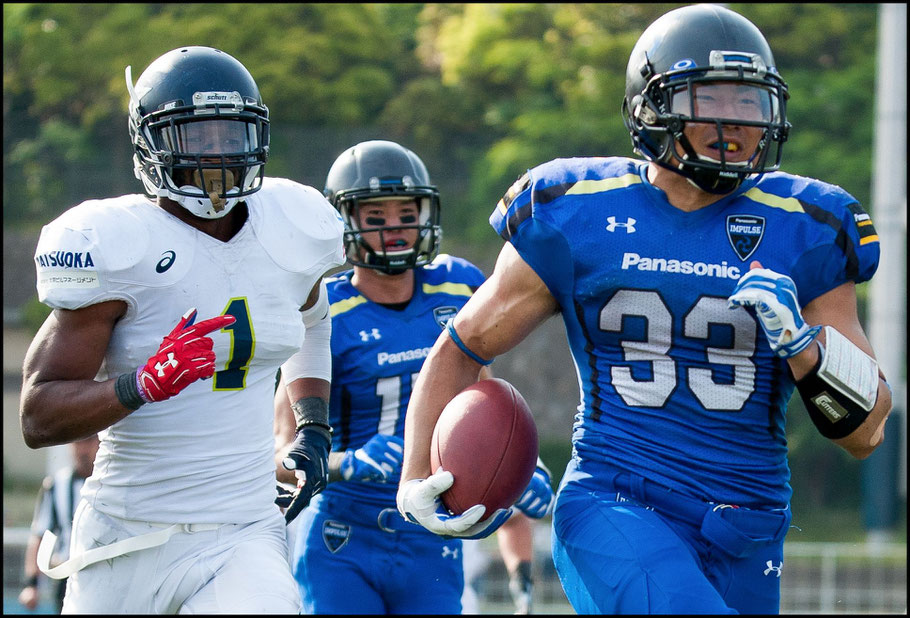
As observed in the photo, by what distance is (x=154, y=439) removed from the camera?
345 centimetres

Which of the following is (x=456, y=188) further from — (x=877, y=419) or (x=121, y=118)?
(x=877, y=419)

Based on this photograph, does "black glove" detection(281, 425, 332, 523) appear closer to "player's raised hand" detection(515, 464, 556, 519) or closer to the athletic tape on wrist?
the athletic tape on wrist

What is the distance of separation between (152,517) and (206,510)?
146mm

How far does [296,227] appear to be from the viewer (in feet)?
12.3

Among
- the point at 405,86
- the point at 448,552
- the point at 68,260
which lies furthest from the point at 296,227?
the point at 405,86

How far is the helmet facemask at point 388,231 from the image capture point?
4930mm

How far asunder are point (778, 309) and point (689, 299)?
310 mm

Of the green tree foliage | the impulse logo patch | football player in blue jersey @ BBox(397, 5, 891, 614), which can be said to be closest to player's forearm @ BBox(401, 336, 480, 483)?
football player in blue jersey @ BBox(397, 5, 891, 614)

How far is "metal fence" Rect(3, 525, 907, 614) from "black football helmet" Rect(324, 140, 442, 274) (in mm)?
5805

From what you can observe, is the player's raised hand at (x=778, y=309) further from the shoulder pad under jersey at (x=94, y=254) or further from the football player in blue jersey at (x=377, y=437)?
the football player in blue jersey at (x=377, y=437)

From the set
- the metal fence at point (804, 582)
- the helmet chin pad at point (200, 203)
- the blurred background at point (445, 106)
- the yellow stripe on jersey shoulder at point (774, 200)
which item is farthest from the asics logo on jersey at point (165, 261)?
the blurred background at point (445, 106)

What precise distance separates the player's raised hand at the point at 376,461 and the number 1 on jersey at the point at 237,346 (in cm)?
108

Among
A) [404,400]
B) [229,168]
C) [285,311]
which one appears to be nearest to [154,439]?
[285,311]

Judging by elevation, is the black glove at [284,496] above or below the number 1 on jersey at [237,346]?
below
